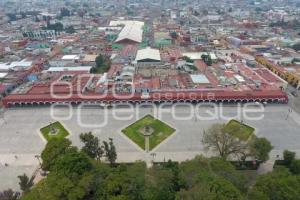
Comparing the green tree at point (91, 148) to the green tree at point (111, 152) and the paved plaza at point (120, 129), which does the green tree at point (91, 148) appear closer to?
the green tree at point (111, 152)

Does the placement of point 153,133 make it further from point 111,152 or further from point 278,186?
point 278,186

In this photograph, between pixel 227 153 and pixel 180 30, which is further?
pixel 180 30

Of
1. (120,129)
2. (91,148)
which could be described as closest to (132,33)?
(120,129)

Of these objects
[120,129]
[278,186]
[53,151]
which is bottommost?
[120,129]

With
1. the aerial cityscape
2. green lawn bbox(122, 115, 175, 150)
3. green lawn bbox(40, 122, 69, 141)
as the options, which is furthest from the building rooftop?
green lawn bbox(40, 122, 69, 141)

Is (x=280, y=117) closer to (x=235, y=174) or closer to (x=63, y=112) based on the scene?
(x=235, y=174)

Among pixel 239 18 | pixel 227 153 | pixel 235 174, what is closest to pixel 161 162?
pixel 227 153

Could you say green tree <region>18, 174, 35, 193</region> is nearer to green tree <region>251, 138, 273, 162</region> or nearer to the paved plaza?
the paved plaza
